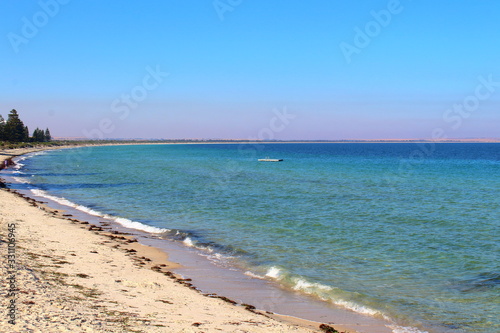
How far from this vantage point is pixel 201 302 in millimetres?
12539

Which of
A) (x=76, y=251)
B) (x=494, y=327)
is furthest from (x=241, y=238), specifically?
(x=494, y=327)

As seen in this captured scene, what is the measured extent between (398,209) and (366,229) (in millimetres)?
8507

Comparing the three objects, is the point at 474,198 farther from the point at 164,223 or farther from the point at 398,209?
the point at 164,223

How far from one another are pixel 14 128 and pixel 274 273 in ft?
556

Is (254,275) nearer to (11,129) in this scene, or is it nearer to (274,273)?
(274,273)

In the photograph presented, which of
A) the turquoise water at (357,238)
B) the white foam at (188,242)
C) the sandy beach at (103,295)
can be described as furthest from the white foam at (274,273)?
the white foam at (188,242)

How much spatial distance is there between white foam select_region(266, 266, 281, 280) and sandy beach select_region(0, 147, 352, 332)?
3209 millimetres

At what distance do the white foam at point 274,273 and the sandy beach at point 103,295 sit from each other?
3209mm

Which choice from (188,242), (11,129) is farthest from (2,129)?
(188,242)

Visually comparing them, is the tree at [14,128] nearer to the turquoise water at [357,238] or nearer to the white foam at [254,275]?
the turquoise water at [357,238]

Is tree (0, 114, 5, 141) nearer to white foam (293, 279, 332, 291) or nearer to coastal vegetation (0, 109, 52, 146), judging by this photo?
coastal vegetation (0, 109, 52, 146)

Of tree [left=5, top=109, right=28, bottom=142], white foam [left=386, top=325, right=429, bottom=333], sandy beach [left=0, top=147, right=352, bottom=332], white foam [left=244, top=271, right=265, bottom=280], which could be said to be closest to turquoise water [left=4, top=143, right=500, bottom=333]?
white foam [left=244, top=271, right=265, bottom=280]

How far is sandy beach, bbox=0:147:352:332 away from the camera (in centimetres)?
953

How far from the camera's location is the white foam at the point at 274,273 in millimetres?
16109
